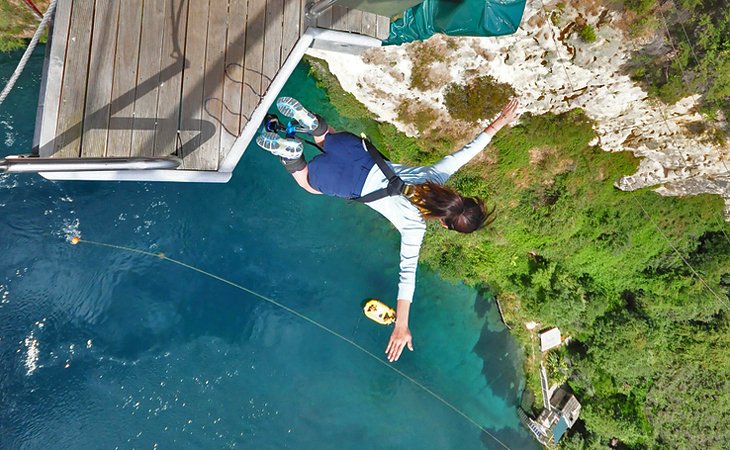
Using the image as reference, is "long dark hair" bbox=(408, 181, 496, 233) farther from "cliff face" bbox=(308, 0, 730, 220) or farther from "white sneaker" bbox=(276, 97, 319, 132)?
"cliff face" bbox=(308, 0, 730, 220)

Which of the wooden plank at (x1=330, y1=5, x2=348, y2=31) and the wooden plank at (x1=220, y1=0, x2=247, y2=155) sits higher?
the wooden plank at (x1=330, y1=5, x2=348, y2=31)

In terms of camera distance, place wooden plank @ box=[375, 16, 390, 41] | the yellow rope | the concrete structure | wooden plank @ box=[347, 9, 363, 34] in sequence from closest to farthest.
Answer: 1. wooden plank @ box=[347, 9, 363, 34]
2. wooden plank @ box=[375, 16, 390, 41]
3. the yellow rope
4. the concrete structure

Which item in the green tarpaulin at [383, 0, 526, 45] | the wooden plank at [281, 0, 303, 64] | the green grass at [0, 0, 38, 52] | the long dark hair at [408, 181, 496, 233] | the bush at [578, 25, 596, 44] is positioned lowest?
the long dark hair at [408, 181, 496, 233]

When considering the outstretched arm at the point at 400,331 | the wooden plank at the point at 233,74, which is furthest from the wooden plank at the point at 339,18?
the outstretched arm at the point at 400,331

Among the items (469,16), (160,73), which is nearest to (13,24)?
(160,73)

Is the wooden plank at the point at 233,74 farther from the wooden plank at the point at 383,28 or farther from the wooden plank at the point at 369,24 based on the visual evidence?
the wooden plank at the point at 383,28

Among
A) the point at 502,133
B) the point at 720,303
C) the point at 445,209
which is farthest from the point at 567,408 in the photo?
the point at 445,209

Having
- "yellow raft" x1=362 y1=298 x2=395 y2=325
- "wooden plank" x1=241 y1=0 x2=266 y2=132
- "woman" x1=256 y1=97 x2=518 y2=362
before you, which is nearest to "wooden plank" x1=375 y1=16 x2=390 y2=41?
"wooden plank" x1=241 y1=0 x2=266 y2=132
